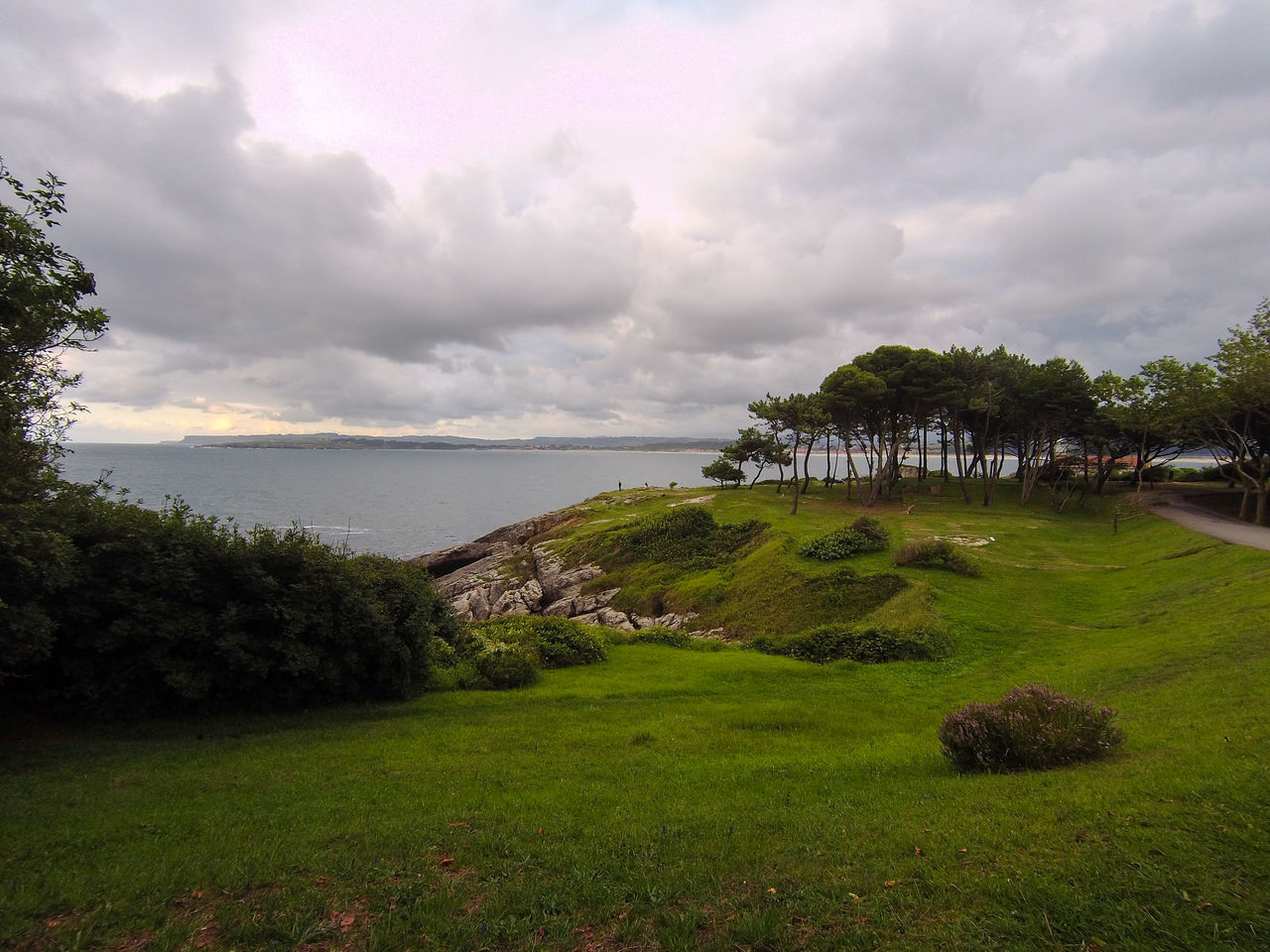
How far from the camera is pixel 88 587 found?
11906 mm

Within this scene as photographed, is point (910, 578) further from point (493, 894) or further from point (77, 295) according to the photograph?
point (77, 295)

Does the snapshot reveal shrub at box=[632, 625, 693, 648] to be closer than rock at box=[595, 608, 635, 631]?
Yes

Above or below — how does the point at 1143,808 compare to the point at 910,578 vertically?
above

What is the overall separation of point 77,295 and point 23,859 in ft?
29.5

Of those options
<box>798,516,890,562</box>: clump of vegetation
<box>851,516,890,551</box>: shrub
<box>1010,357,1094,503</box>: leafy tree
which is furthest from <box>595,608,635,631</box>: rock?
<box>1010,357,1094,503</box>: leafy tree

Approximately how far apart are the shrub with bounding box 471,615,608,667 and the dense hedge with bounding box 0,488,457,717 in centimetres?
564

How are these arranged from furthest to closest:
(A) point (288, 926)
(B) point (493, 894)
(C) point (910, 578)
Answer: (C) point (910, 578) → (B) point (493, 894) → (A) point (288, 926)

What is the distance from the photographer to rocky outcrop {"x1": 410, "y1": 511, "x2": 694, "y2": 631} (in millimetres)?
33562

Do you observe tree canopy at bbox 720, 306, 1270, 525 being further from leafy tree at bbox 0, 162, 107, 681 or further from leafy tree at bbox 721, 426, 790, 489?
leafy tree at bbox 0, 162, 107, 681

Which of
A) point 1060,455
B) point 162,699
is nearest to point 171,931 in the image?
point 162,699

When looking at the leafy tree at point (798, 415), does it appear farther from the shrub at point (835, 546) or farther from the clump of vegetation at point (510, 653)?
the clump of vegetation at point (510, 653)

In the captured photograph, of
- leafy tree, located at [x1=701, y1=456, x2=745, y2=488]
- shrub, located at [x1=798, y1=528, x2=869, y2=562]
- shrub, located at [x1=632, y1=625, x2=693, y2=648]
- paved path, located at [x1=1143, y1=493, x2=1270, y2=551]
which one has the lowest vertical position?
shrub, located at [x1=632, y1=625, x2=693, y2=648]

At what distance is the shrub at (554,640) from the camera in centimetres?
1969

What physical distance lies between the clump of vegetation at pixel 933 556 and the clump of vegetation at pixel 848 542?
2839 mm
